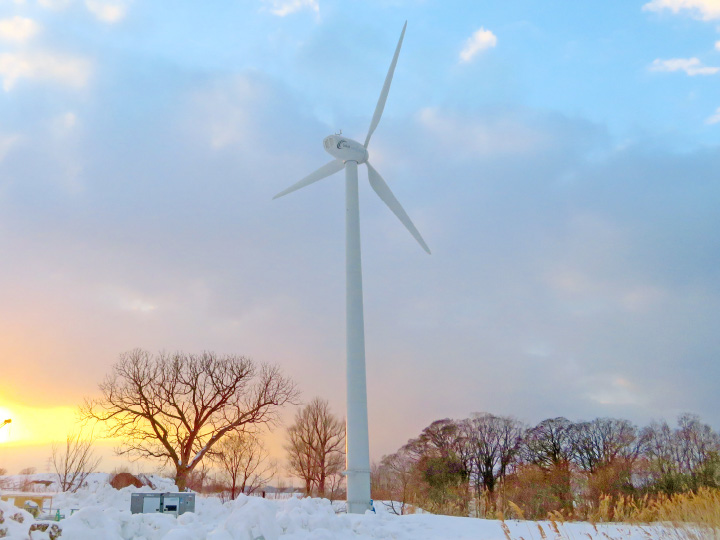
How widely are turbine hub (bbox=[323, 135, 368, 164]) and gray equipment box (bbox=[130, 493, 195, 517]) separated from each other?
45.0ft

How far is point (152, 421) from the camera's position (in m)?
35.1

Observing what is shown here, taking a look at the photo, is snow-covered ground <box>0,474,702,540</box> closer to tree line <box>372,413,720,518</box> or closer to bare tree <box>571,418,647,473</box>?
tree line <box>372,413,720,518</box>

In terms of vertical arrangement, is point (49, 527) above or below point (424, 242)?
below

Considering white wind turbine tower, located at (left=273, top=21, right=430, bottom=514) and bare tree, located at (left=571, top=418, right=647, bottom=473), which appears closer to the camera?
white wind turbine tower, located at (left=273, top=21, right=430, bottom=514)

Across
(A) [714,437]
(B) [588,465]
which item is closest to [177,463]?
(B) [588,465]

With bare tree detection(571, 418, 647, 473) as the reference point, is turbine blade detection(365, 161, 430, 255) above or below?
above

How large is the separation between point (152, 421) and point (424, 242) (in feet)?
70.3

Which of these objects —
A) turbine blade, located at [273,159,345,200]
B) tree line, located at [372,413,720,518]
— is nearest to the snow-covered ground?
turbine blade, located at [273,159,345,200]

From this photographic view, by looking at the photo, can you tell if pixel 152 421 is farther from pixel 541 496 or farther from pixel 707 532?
pixel 707 532

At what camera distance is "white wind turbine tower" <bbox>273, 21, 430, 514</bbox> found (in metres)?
18.1

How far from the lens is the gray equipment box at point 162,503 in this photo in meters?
18.3

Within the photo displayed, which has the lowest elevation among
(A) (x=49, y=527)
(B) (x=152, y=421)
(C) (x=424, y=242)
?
(A) (x=49, y=527)

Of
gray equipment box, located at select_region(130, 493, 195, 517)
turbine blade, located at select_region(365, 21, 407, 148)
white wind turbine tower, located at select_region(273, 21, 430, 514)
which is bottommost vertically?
gray equipment box, located at select_region(130, 493, 195, 517)

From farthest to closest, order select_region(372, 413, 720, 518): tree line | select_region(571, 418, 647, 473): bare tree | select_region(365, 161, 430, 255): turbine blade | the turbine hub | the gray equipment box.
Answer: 1. select_region(571, 418, 647, 473): bare tree
2. select_region(372, 413, 720, 518): tree line
3. select_region(365, 161, 430, 255): turbine blade
4. the turbine hub
5. the gray equipment box
